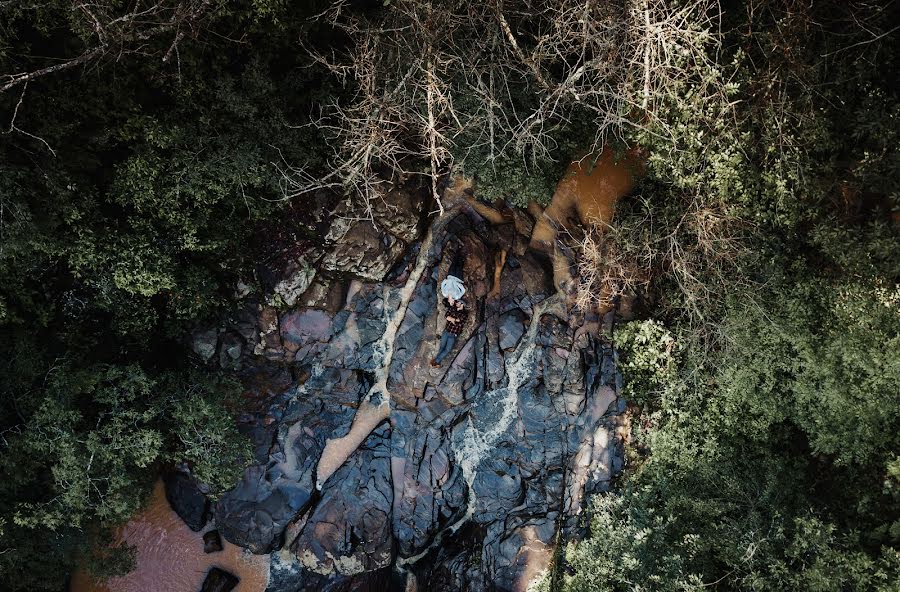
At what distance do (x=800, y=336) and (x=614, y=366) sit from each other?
9.91 ft

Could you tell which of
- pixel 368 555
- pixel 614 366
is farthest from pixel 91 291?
pixel 614 366

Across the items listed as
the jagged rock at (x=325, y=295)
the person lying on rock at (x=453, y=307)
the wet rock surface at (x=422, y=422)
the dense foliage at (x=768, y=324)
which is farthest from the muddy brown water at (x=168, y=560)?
the dense foliage at (x=768, y=324)

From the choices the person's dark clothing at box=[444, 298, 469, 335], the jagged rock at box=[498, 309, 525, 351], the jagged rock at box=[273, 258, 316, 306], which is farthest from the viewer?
the jagged rock at box=[498, 309, 525, 351]

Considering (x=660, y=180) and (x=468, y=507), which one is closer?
(x=660, y=180)

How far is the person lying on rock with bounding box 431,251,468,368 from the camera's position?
9.91 meters

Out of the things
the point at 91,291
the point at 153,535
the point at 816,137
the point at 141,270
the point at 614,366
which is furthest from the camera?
the point at 153,535

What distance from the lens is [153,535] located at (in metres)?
10.6

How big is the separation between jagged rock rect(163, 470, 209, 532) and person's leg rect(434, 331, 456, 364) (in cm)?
551

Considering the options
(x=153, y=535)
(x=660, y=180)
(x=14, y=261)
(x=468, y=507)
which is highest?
(x=660, y=180)

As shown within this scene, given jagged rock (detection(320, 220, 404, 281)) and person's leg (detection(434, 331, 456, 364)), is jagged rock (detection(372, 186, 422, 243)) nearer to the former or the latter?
jagged rock (detection(320, 220, 404, 281))

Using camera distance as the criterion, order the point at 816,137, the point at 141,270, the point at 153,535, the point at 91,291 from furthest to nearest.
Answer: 1. the point at 153,535
2. the point at 91,291
3. the point at 141,270
4. the point at 816,137

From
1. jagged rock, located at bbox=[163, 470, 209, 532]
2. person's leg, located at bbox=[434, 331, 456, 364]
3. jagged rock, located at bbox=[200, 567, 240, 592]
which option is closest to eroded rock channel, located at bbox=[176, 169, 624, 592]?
person's leg, located at bbox=[434, 331, 456, 364]

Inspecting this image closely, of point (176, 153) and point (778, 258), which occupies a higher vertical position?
point (778, 258)

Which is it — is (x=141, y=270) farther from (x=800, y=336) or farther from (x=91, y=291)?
(x=800, y=336)
